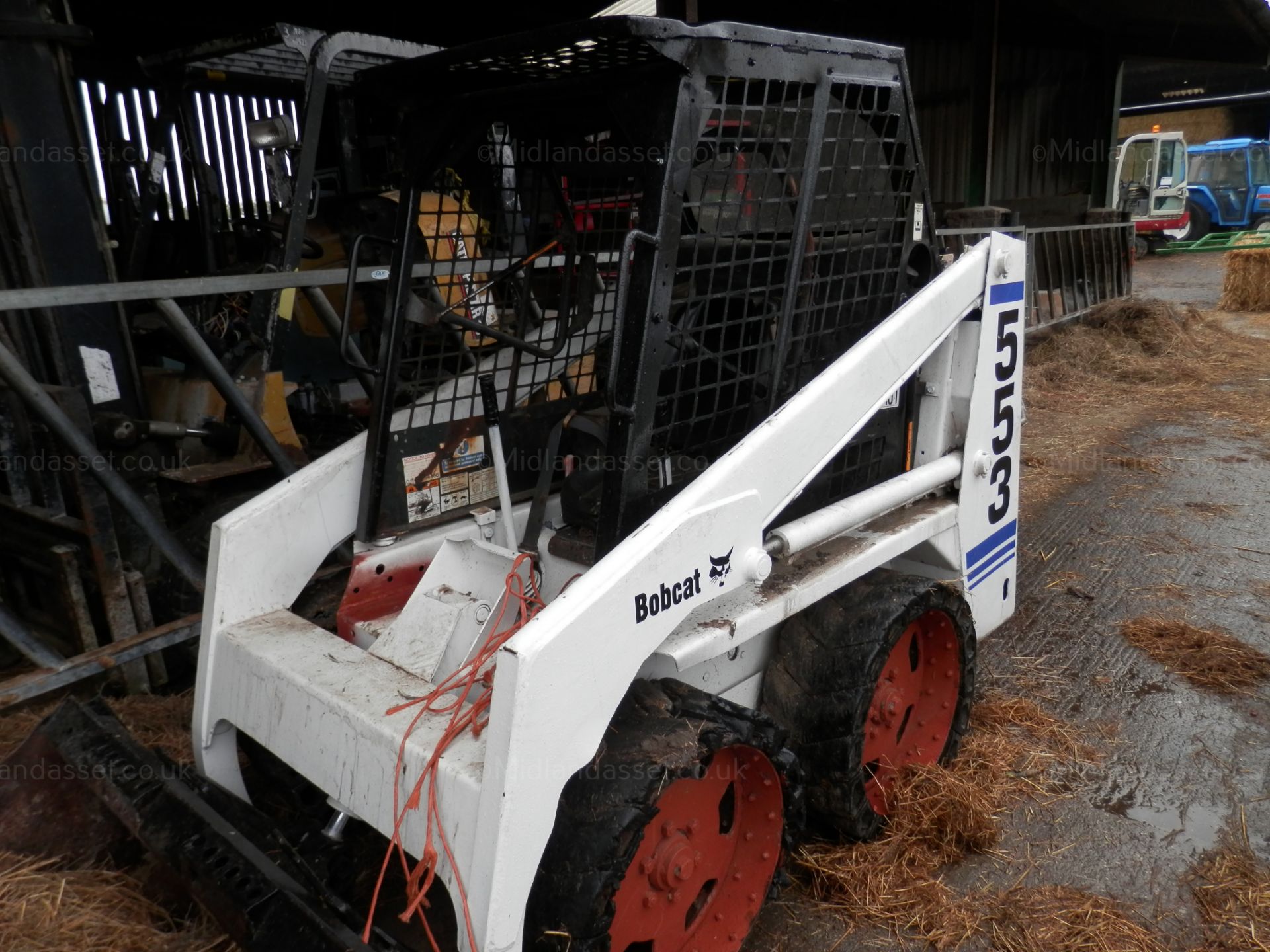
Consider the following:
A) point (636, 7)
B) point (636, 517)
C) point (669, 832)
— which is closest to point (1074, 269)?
point (636, 7)

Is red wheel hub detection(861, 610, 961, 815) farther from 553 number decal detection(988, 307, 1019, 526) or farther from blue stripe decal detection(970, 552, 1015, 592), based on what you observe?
553 number decal detection(988, 307, 1019, 526)

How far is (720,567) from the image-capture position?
2125mm

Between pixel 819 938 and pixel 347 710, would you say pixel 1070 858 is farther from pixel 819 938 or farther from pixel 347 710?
pixel 347 710

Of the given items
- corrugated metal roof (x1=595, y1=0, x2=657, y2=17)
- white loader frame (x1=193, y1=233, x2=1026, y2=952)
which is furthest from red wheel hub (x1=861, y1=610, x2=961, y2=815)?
corrugated metal roof (x1=595, y1=0, x2=657, y2=17)

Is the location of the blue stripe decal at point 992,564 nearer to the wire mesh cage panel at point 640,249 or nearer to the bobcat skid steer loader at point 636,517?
the bobcat skid steer loader at point 636,517

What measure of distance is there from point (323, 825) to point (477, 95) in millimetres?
1813

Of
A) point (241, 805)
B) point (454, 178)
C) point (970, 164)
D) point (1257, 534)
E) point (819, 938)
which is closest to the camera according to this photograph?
point (241, 805)

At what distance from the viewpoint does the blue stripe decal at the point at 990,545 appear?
10.5ft

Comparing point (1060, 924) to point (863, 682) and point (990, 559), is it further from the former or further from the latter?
point (990, 559)

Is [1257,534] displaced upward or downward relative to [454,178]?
downward

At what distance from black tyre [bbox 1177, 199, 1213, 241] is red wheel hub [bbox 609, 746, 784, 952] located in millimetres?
24399

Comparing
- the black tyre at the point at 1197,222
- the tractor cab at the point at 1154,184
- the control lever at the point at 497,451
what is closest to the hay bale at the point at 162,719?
the control lever at the point at 497,451

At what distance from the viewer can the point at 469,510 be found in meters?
2.96

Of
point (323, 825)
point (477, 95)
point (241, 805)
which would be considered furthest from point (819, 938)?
point (477, 95)
